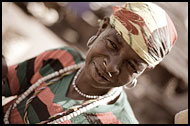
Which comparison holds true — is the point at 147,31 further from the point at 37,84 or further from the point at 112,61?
the point at 37,84

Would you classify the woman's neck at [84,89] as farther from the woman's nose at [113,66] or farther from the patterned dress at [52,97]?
the woman's nose at [113,66]

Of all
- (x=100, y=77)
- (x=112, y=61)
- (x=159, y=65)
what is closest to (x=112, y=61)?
(x=112, y=61)

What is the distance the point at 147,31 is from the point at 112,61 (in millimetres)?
204

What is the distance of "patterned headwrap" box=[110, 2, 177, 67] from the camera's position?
1.13m

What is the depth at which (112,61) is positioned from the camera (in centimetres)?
114

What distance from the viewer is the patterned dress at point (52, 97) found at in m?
1.31

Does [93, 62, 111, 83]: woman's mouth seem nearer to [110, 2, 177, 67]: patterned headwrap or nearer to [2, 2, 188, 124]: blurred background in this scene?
[110, 2, 177, 67]: patterned headwrap

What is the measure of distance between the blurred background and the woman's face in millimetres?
2757

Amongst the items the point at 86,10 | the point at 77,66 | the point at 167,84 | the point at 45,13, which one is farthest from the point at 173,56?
the point at 77,66

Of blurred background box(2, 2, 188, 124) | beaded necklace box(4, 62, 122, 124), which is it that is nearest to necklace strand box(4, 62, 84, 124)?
beaded necklace box(4, 62, 122, 124)

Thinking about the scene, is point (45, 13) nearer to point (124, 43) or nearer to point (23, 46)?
point (23, 46)

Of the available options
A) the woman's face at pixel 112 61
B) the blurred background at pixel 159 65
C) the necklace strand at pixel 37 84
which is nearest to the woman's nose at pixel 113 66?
the woman's face at pixel 112 61

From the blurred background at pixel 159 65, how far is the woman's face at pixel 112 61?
2757 mm

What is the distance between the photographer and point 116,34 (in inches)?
47.1
